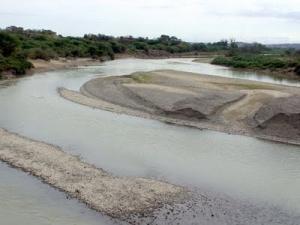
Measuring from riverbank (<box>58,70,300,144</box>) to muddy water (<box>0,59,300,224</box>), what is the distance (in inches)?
72.5

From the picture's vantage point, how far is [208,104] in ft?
107

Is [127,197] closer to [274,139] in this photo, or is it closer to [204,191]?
[204,191]

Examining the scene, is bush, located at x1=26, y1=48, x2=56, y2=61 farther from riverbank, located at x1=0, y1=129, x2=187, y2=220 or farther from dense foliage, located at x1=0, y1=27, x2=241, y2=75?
riverbank, located at x1=0, y1=129, x2=187, y2=220

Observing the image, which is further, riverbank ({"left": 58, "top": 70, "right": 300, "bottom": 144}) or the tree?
the tree

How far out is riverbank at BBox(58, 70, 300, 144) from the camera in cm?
2816

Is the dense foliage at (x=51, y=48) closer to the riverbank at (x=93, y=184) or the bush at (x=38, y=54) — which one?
the bush at (x=38, y=54)

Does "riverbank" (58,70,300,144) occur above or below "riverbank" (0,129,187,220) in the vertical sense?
above

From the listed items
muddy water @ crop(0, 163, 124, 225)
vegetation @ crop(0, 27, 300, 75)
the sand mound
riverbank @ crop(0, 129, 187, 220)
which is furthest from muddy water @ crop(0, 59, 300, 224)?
vegetation @ crop(0, 27, 300, 75)

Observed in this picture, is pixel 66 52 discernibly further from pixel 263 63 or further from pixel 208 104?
pixel 208 104

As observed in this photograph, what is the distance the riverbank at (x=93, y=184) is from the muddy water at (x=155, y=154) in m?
0.65

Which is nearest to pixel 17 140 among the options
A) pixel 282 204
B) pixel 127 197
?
pixel 127 197

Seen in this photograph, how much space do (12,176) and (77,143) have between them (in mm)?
5747

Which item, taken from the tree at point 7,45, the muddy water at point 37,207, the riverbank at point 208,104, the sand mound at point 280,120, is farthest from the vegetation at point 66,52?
the muddy water at point 37,207

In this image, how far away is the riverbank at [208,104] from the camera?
92.4ft
